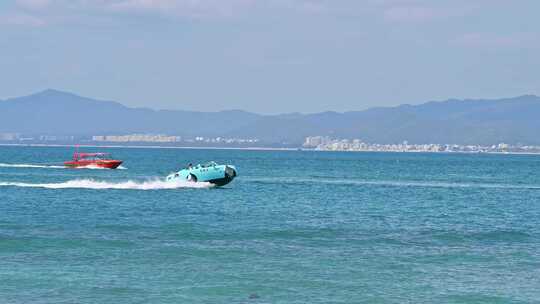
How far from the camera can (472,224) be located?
6384cm

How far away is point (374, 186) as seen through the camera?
11675cm

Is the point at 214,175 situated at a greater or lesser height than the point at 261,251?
greater

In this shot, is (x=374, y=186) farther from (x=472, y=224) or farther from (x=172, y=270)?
(x=172, y=270)

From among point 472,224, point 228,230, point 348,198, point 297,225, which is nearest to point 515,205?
point 348,198

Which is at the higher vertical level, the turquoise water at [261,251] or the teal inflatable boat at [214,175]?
the teal inflatable boat at [214,175]

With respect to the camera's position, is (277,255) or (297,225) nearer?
(277,255)

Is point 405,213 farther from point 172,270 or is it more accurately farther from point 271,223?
point 172,270

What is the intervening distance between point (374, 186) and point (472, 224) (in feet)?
174

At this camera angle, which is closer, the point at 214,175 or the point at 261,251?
the point at 261,251

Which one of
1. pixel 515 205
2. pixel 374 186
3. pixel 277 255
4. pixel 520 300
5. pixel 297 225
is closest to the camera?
pixel 520 300

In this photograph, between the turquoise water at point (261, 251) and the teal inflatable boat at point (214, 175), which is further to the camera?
the teal inflatable boat at point (214, 175)

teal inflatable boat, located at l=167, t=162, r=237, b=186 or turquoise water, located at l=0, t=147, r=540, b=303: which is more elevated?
teal inflatable boat, located at l=167, t=162, r=237, b=186

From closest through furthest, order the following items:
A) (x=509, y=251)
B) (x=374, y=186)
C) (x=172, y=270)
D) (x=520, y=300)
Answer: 1. (x=520, y=300)
2. (x=172, y=270)
3. (x=509, y=251)
4. (x=374, y=186)

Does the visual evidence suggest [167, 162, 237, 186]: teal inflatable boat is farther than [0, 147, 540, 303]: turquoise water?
Yes
